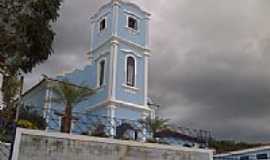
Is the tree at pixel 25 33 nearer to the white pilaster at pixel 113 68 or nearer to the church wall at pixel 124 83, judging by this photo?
the white pilaster at pixel 113 68

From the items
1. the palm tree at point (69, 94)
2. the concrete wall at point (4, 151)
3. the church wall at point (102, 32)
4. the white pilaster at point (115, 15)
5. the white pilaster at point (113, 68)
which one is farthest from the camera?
the church wall at point (102, 32)

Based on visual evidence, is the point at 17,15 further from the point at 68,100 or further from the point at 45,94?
the point at 45,94

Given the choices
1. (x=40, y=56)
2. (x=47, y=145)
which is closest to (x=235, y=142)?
(x=47, y=145)

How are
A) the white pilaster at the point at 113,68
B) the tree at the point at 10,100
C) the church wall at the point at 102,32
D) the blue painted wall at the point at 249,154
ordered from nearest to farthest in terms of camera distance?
the tree at the point at 10,100, the blue painted wall at the point at 249,154, the white pilaster at the point at 113,68, the church wall at the point at 102,32

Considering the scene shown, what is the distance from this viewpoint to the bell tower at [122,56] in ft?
90.0

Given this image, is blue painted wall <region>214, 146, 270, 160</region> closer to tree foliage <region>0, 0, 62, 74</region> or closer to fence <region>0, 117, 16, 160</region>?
fence <region>0, 117, 16, 160</region>

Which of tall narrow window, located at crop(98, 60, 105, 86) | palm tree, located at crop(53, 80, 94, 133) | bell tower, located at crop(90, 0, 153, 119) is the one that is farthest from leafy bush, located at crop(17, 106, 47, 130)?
tall narrow window, located at crop(98, 60, 105, 86)

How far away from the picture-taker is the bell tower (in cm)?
2744

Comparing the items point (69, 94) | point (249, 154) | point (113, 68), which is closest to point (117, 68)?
point (113, 68)

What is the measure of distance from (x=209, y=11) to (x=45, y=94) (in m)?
11.3

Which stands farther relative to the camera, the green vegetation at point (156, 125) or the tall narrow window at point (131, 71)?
the tall narrow window at point (131, 71)

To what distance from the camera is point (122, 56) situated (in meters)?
28.5

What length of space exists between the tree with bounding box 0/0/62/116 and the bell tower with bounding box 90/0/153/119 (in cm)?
1518

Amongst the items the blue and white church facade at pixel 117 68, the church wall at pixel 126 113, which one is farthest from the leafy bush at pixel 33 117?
the church wall at pixel 126 113
